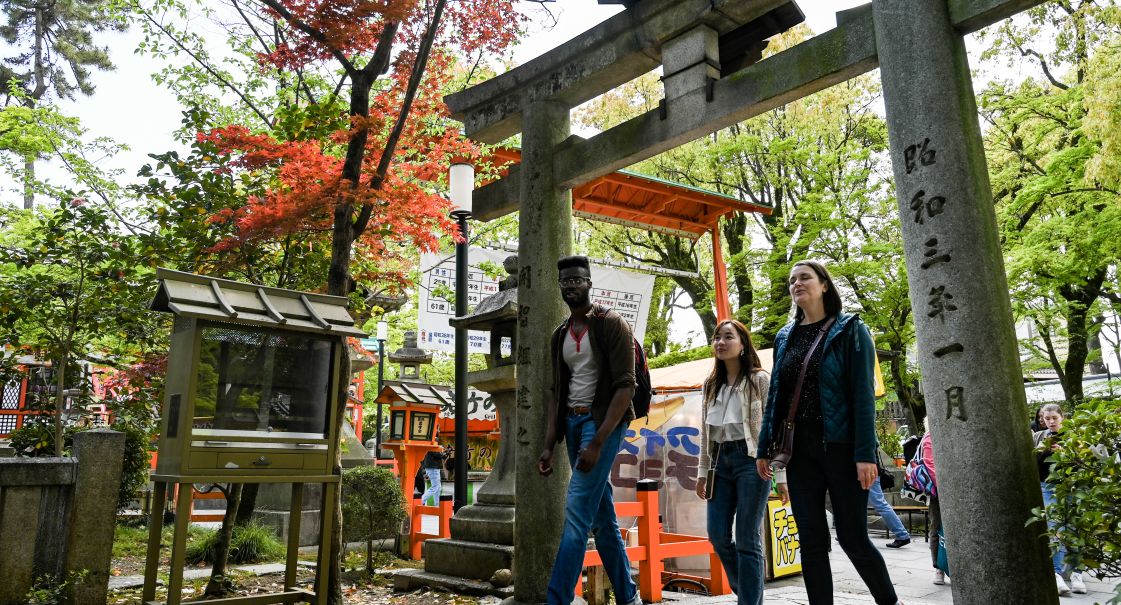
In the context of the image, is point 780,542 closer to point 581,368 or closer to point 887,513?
point 887,513

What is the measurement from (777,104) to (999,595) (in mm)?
2846

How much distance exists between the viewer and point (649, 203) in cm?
1223

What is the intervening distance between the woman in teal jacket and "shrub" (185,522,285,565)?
A: 7.43 meters

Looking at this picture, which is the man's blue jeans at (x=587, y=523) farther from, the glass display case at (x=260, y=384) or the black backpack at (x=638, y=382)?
the glass display case at (x=260, y=384)

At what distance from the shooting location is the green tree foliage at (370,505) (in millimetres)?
8156

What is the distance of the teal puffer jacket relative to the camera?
318 cm

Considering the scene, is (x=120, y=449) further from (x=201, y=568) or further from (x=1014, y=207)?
(x=1014, y=207)

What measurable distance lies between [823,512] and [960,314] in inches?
44.4

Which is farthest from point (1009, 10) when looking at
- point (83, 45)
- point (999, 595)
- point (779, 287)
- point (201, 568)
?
point (83, 45)

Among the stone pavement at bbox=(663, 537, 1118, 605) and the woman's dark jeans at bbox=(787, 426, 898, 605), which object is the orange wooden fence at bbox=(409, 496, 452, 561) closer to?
the stone pavement at bbox=(663, 537, 1118, 605)

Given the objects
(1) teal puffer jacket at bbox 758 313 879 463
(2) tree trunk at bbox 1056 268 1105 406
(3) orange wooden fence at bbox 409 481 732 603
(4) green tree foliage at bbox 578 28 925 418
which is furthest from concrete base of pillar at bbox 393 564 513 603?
(2) tree trunk at bbox 1056 268 1105 406

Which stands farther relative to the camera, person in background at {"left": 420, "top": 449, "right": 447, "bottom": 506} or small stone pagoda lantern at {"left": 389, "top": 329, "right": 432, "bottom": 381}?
small stone pagoda lantern at {"left": 389, "top": 329, "right": 432, "bottom": 381}

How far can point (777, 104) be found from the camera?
4332mm

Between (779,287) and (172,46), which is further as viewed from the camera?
(779,287)
